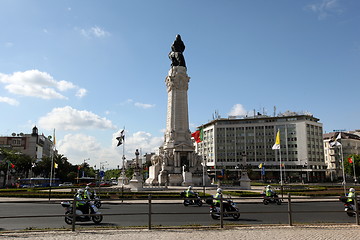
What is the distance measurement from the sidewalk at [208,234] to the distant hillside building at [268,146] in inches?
3477

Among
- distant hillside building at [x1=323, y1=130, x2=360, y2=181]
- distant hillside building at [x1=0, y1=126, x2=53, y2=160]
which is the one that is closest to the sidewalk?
distant hillside building at [x1=0, y1=126, x2=53, y2=160]

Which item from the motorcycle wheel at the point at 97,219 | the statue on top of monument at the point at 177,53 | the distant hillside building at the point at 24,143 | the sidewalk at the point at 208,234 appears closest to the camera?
the sidewalk at the point at 208,234

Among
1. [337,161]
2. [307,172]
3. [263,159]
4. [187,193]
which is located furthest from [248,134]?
[187,193]

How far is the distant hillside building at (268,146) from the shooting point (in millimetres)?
104500

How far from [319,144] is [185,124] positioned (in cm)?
6529

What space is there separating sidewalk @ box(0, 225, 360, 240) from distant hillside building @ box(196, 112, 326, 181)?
3477 inches

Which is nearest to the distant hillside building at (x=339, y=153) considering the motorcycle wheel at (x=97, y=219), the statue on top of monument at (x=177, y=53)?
the statue on top of monument at (x=177, y=53)

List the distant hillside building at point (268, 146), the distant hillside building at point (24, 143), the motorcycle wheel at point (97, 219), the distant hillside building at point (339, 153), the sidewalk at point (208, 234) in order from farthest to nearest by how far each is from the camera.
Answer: the distant hillside building at point (339, 153) → the distant hillside building at point (24, 143) → the distant hillside building at point (268, 146) → the motorcycle wheel at point (97, 219) → the sidewalk at point (208, 234)

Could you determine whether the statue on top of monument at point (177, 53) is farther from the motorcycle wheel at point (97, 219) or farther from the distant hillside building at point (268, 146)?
the motorcycle wheel at point (97, 219)

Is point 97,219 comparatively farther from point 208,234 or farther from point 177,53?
point 177,53

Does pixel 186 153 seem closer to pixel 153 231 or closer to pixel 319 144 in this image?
pixel 153 231

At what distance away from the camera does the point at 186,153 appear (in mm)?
65188

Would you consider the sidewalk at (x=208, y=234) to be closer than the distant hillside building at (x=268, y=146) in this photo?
Yes

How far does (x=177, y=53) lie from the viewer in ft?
238
